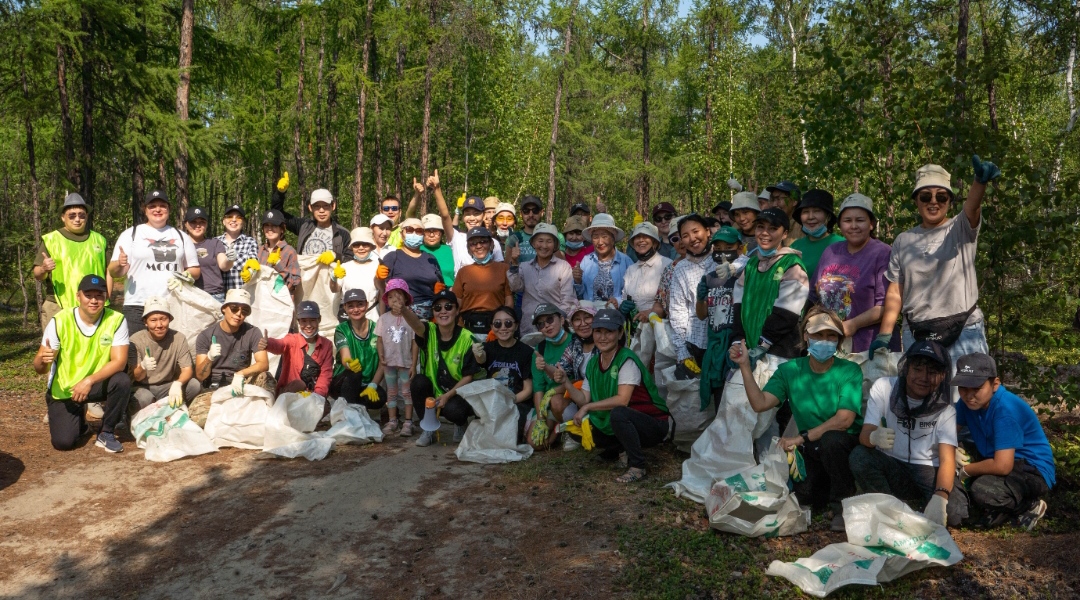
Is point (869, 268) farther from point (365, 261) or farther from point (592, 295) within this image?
point (365, 261)

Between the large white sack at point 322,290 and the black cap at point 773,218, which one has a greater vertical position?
the black cap at point 773,218

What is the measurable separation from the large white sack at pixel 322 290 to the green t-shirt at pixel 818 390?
4.93 m

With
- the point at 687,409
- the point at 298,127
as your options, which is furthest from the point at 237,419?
the point at 298,127

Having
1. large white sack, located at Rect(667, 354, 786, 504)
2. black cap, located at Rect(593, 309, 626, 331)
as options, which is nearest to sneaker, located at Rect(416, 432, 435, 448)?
black cap, located at Rect(593, 309, 626, 331)

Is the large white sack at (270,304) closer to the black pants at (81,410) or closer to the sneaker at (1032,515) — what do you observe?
the black pants at (81,410)

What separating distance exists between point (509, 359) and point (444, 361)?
0.59 metres

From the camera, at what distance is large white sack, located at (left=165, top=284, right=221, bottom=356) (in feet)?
25.0

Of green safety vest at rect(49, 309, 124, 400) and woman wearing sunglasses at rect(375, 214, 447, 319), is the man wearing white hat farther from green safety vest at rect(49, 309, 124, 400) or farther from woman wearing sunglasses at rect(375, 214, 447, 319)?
green safety vest at rect(49, 309, 124, 400)

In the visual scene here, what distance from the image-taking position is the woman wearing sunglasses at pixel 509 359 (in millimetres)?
6750

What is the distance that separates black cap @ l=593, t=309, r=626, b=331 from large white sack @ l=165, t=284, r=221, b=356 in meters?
3.98

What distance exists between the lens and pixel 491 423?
647 cm

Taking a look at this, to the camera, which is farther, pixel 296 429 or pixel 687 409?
pixel 296 429

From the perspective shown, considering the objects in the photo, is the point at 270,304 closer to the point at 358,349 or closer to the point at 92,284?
the point at 358,349

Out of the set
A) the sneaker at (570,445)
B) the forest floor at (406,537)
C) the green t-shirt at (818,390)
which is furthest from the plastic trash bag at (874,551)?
the sneaker at (570,445)
